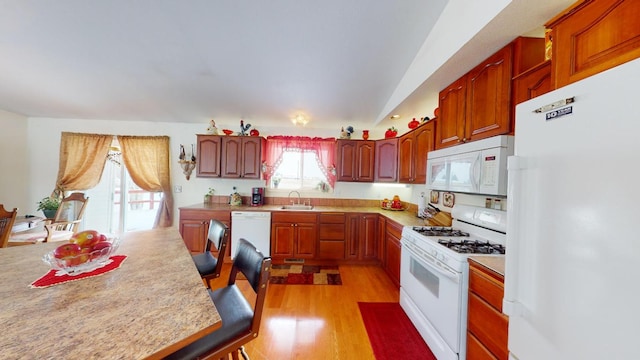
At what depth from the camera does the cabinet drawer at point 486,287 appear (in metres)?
1.12

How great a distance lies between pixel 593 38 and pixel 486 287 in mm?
1259

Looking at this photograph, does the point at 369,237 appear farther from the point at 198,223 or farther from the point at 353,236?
the point at 198,223

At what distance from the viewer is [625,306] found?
1.83ft

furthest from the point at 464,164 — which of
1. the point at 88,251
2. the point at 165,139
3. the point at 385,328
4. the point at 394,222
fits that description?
the point at 165,139

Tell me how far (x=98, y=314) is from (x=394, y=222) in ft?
8.31

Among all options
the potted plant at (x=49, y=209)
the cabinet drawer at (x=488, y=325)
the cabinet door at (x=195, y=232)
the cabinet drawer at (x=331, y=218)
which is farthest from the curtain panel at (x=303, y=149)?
the potted plant at (x=49, y=209)

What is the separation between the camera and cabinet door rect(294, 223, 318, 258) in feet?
10.5

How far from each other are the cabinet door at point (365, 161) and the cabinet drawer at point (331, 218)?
76 centimetres

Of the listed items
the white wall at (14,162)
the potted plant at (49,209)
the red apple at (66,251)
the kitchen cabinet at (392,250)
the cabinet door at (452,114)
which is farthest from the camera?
the white wall at (14,162)

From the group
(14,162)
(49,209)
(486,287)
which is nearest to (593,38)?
(486,287)

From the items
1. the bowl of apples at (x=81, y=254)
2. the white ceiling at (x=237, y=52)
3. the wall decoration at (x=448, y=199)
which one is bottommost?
the bowl of apples at (x=81, y=254)

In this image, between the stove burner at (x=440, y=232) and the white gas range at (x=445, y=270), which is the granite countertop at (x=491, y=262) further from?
the stove burner at (x=440, y=232)

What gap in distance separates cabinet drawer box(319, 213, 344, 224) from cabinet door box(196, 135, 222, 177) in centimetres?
193

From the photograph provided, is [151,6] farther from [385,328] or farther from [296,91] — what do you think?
[385,328]
